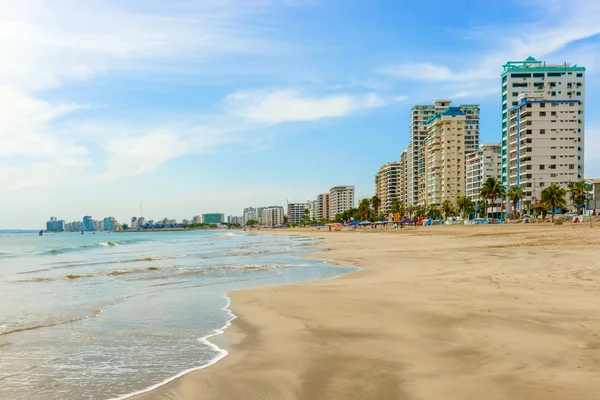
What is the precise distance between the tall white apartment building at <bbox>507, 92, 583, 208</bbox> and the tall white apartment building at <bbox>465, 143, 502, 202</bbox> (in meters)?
22.2

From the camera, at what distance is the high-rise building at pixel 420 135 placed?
176 metres

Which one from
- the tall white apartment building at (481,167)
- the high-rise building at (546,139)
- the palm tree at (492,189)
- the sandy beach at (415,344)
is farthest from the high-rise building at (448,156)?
the sandy beach at (415,344)

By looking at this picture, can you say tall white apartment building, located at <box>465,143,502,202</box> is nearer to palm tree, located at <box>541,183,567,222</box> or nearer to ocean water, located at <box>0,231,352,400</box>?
palm tree, located at <box>541,183,567,222</box>

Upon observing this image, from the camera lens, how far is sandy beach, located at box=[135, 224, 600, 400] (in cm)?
523

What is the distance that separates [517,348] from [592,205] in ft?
405

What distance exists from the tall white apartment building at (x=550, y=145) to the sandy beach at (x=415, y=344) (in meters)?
114

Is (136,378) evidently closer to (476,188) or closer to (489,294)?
(489,294)

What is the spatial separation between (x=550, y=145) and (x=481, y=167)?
2718 cm

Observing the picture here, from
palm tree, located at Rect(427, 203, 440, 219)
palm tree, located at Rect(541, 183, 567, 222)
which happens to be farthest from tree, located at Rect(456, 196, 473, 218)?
palm tree, located at Rect(541, 183, 567, 222)

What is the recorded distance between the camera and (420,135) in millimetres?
184125

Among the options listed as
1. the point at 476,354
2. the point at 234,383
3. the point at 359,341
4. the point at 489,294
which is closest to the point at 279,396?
the point at 234,383

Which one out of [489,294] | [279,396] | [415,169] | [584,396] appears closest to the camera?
[584,396]

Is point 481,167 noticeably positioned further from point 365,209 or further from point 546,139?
point 365,209

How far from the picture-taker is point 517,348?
6613 mm
